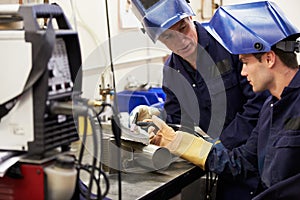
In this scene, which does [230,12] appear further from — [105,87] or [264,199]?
[264,199]

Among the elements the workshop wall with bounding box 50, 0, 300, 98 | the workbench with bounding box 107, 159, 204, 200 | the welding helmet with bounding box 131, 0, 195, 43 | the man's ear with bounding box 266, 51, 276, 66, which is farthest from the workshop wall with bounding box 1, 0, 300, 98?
the man's ear with bounding box 266, 51, 276, 66

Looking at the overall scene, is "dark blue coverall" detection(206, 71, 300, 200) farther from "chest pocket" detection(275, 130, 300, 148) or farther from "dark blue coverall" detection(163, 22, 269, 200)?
"dark blue coverall" detection(163, 22, 269, 200)

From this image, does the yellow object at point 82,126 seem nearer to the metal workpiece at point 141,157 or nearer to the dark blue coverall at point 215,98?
the metal workpiece at point 141,157

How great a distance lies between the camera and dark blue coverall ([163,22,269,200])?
191 cm

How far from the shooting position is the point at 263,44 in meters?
1.51

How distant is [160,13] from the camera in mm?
1816

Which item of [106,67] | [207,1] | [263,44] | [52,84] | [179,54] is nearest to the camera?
[52,84]

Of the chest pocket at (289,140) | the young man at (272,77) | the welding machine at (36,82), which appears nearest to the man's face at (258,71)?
the young man at (272,77)

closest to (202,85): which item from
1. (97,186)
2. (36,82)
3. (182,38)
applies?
(182,38)

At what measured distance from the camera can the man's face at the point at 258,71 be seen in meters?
1.59

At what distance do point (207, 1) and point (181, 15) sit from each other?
109 inches

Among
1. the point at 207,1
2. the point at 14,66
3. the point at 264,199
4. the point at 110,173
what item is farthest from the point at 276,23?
the point at 207,1

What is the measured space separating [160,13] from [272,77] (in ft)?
1.78

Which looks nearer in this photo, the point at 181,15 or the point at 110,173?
the point at 110,173
